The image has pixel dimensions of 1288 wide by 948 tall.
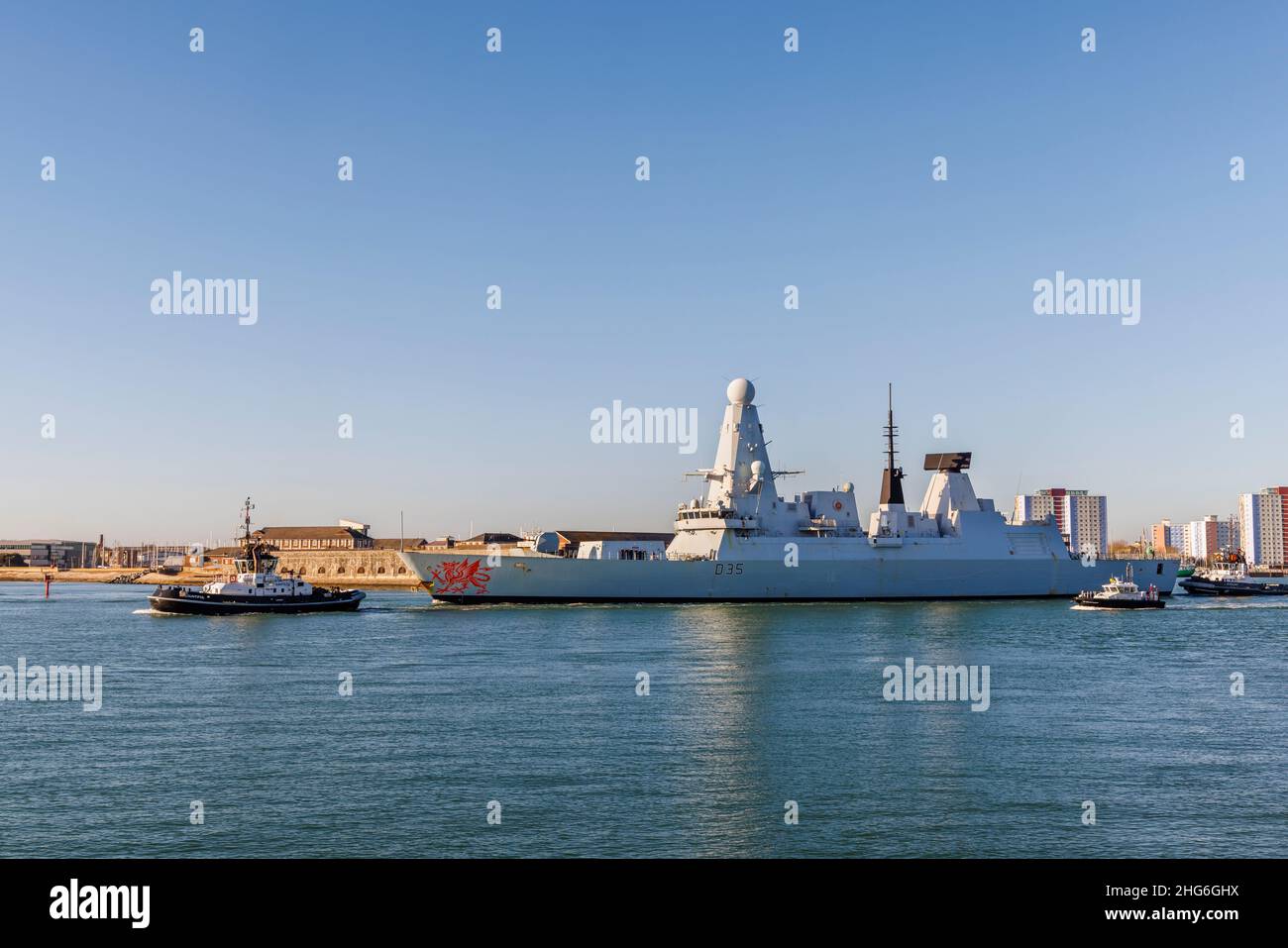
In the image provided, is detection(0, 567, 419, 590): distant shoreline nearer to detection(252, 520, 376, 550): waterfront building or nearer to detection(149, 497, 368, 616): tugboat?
detection(252, 520, 376, 550): waterfront building

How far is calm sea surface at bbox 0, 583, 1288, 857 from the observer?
13.4 metres

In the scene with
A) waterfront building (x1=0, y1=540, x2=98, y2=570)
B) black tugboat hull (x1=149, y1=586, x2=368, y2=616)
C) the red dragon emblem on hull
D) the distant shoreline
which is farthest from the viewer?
waterfront building (x1=0, y1=540, x2=98, y2=570)

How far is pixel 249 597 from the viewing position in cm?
5381

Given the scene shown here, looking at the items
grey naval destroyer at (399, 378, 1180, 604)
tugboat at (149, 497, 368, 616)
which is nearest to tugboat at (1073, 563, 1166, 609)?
grey naval destroyer at (399, 378, 1180, 604)

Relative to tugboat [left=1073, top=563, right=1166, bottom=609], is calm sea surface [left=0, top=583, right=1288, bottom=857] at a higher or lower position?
higher

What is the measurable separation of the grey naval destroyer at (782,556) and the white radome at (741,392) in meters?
0.07

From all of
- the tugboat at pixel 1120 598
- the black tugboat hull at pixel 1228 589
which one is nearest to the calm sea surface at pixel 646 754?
the tugboat at pixel 1120 598

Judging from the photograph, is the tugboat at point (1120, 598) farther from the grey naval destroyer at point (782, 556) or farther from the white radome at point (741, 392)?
the white radome at point (741, 392)

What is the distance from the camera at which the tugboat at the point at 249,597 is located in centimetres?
5353

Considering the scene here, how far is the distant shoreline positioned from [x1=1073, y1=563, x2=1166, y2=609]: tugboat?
214 ft

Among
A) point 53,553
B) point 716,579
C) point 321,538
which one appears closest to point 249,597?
point 716,579

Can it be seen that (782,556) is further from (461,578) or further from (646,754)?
(646,754)
